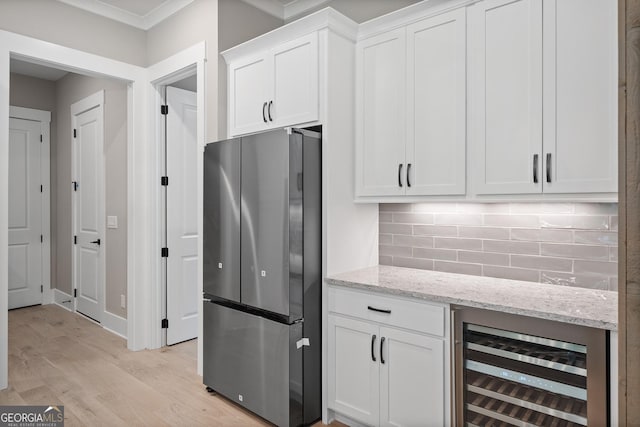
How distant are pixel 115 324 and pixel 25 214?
7.17ft

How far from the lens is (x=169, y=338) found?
149 inches

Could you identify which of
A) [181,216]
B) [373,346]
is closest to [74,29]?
[181,216]

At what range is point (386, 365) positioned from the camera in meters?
2.18

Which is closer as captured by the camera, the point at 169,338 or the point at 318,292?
the point at 318,292

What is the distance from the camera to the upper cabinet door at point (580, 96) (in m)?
1.76

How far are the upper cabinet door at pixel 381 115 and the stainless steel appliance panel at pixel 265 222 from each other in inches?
21.8

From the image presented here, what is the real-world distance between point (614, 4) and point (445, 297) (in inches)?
57.4

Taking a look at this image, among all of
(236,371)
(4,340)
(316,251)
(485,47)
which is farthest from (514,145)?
(4,340)

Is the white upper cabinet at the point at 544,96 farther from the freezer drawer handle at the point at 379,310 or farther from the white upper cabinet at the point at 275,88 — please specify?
the white upper cabinet at the point at 275,88

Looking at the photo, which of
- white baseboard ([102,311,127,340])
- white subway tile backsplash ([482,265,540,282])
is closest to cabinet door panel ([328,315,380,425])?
white subway tile backsplash ([482,265,540,282])

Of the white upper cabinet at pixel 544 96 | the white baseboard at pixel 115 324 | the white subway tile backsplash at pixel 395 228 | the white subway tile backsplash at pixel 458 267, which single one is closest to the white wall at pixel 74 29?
the white baseboard at pixel 115 324

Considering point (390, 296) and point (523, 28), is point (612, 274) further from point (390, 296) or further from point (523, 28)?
point (523, 28)

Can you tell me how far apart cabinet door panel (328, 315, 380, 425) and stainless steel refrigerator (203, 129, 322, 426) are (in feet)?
0.38

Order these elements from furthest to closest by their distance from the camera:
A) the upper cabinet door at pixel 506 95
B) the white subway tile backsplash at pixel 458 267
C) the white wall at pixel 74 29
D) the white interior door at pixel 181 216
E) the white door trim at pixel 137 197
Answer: the white interior door at pixel 181 216, the white door trim at pixel 137 197, the white wall at pixel 74 29, the white subway tile backsplash at pixel 458 267, the upper cabinet door at pixel 506 95
